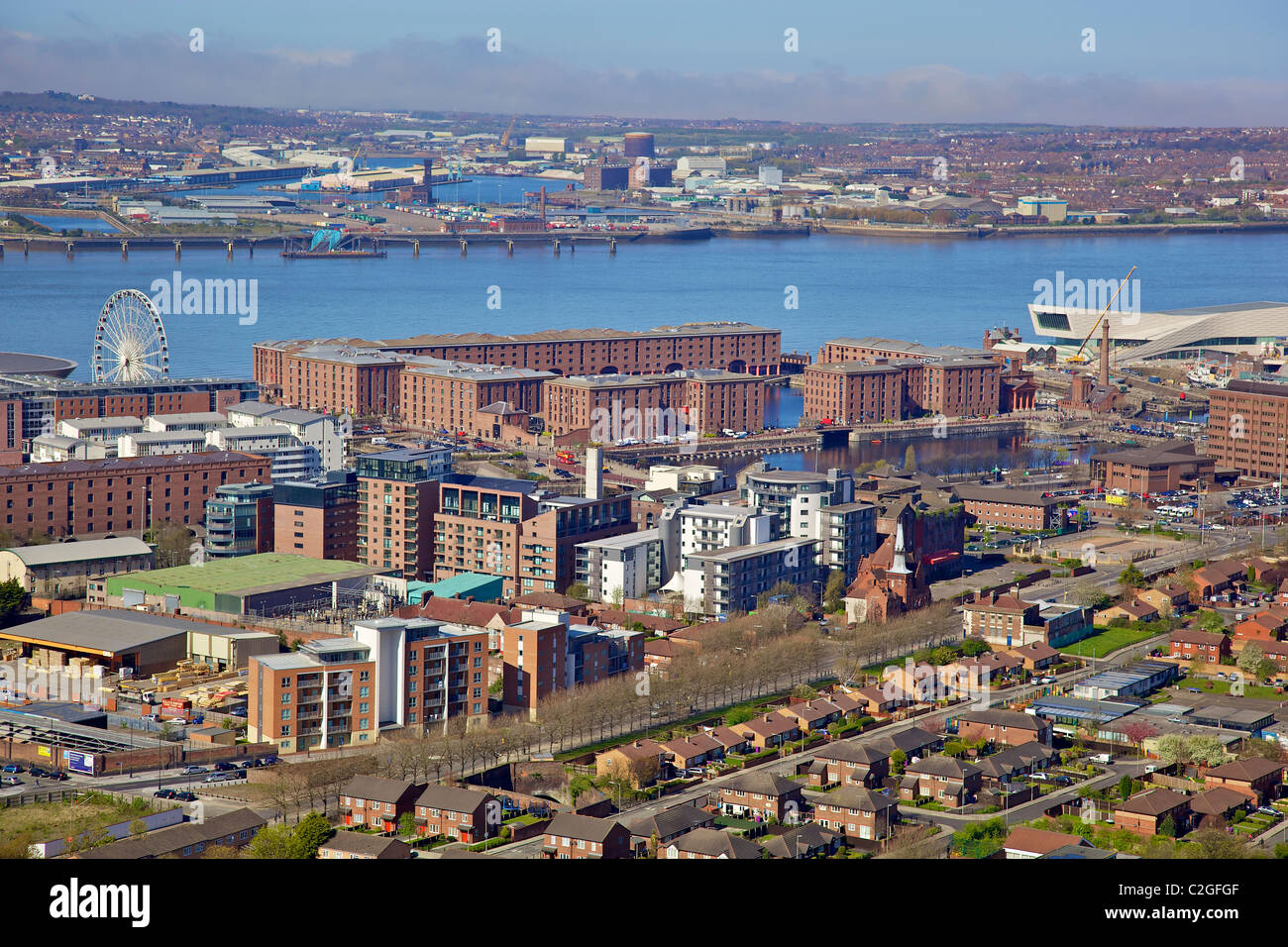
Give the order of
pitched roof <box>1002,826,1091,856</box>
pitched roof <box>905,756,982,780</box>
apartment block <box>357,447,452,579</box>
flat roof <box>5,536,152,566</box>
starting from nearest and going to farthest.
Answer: pitched roof <box>1002,826,1091,856</box>, pitched roof <box>905,756,982,780</box>, flat roof <box>5,536,152,566</box>, apartment block <box>357,447,452,579</box>

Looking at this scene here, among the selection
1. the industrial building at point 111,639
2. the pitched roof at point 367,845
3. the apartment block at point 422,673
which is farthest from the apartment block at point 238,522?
the pitched roof at point 367,845

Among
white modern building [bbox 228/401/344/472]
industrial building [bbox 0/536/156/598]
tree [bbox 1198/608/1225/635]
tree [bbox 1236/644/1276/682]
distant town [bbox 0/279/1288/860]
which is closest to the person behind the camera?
distant town [bbox 0/279/1288/860]

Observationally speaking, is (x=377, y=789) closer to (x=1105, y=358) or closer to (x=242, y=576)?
(x=242, y=576)

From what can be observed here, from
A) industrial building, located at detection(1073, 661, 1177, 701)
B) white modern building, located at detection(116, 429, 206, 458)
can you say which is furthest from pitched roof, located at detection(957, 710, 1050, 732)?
white modern building, located at detection(116, 429, 206, 458)

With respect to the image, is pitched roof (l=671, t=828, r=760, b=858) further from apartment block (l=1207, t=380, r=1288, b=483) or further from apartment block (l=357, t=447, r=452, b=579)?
apartment block (l=1207, t=380, r=1288, b=483)

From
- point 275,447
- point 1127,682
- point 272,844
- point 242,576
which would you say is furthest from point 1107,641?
point 275,447

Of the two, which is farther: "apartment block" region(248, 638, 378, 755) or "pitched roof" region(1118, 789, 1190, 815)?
"apartment block" region(248, 638, 378, 755)
